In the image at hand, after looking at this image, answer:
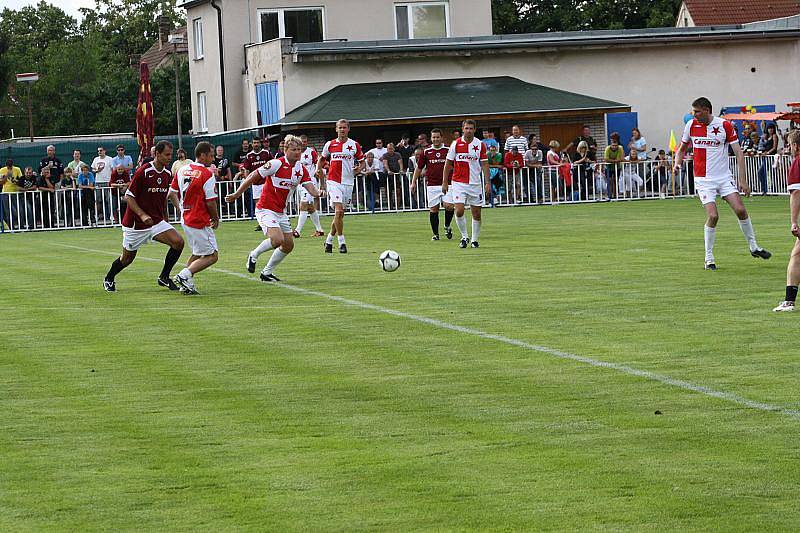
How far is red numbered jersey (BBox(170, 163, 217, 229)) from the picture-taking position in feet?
54.0

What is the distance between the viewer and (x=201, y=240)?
16812mm

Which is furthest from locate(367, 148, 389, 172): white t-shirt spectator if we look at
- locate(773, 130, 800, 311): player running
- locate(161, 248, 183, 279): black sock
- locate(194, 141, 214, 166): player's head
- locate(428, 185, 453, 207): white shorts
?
locate(773, 130, 800, 311): player running

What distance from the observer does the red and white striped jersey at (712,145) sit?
58.5 feet

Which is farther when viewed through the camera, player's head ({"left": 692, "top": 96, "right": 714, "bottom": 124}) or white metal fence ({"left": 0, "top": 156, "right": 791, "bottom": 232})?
white metal fence ({"left": 0, "top": 156, "right": 791, "bottom": 232})

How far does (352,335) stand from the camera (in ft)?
41.8

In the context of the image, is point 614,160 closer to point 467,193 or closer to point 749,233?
point 467,193

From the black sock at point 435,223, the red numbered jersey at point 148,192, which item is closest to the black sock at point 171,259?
the red numbered jersey at point 148,192

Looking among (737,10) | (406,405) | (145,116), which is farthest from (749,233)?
(737,10)

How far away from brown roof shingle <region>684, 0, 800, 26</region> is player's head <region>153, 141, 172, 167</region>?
56.4 meters

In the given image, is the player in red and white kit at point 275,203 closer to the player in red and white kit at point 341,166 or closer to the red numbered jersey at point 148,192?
the red numbered jersey at point 148,192

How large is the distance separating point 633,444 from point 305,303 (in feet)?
25.8

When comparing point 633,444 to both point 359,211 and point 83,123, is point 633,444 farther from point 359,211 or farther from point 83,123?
point 83,123

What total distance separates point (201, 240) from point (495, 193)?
21.9m

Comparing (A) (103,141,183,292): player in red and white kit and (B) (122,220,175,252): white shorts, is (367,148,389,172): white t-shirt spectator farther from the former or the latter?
(B) (122,220,175,252): white shorts
